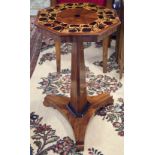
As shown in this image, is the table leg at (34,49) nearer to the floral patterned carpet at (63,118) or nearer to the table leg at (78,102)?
the floral patterned carpet at (63,118)

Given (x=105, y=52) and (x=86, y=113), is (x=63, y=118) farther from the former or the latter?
(x=105, y=52)

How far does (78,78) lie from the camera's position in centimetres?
163

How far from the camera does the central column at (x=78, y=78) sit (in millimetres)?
1583

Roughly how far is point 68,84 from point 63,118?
16.3 inches

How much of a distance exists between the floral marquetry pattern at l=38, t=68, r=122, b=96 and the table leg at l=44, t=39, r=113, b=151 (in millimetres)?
164

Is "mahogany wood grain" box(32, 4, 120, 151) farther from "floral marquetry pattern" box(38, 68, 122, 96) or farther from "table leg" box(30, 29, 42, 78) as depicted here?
"table leg" box(30, 29, 42, 78)

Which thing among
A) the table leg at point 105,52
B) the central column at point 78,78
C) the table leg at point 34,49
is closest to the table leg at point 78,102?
the central column at point 78,78

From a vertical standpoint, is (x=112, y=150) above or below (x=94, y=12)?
below

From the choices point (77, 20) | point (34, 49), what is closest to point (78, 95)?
point (77, 20)

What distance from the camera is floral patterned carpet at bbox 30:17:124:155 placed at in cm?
158
